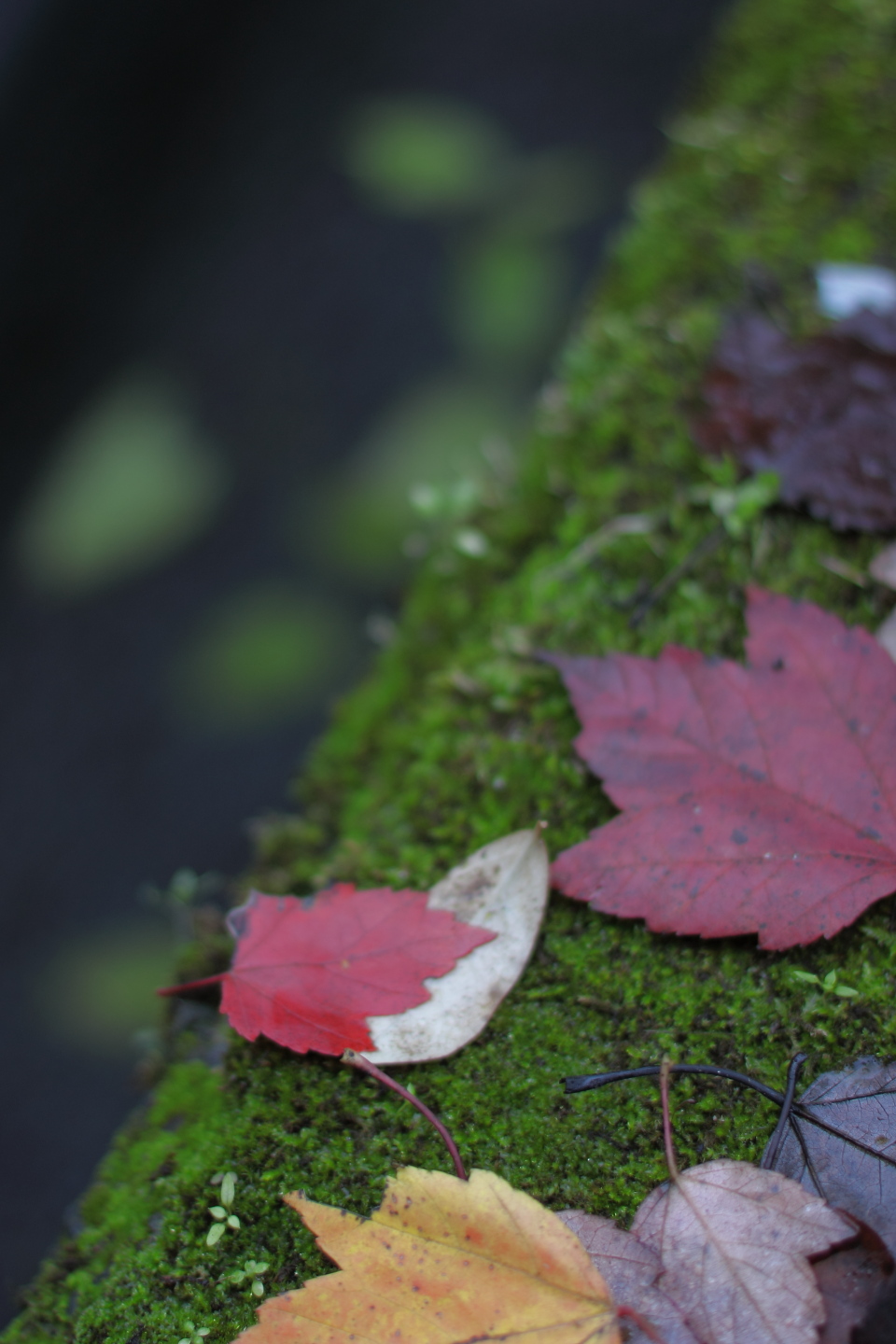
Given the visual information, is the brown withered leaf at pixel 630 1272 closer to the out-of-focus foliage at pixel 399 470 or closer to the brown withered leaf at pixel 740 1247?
the brown withered leaf at pixel 740 1247

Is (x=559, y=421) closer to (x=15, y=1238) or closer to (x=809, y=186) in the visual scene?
(x=809, y=186)

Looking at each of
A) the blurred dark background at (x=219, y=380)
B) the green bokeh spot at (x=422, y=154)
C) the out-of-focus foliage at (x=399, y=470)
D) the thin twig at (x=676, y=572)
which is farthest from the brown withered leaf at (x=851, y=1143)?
the green bokeh spot at (x=422, y=154)

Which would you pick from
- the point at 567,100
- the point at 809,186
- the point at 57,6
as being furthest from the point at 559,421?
the point at 567,100

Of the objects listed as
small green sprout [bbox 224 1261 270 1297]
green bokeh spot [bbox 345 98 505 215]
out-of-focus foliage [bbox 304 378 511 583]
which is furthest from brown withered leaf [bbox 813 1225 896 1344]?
green bokeh spot [bbox 345 98 505 215]

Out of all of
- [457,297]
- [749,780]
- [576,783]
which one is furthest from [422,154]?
[749,780]

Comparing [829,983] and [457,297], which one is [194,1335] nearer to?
[829,983]
